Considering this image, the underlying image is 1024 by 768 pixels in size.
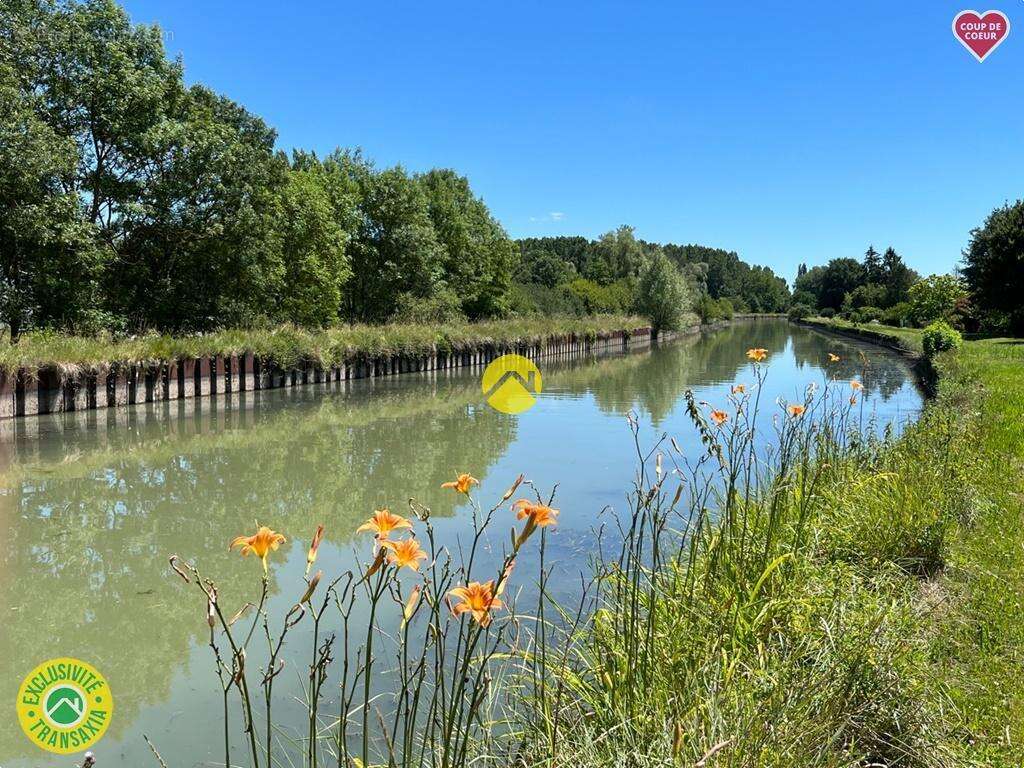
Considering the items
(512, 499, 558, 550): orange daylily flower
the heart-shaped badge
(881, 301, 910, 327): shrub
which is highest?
the heart-shaped badge

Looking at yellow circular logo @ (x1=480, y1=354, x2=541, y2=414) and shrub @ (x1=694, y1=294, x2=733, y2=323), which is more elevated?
shrub @ (x1=694, y1=294, x2=733, y2=323)

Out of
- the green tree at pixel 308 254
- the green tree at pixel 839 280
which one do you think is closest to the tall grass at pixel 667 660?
the green tree at pixel 308 254

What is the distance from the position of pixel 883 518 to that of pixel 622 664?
2.03 meters

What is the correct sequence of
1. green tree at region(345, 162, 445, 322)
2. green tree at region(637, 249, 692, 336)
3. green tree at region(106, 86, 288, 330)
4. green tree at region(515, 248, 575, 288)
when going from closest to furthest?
green tree at region(106, 86, 288, 330) → green tree at region(345, 162, 445, 322) → green tree at region(637, 249, 692, 336) → green tree at region(515, 248, 575, 288)

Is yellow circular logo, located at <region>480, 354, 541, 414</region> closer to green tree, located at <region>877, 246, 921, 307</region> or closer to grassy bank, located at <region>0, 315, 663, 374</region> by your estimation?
grassy bank, located at <region>0, 315, 663, 374</region>

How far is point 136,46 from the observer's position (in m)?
13.7

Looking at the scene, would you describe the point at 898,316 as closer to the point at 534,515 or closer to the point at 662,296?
the point at 662,296

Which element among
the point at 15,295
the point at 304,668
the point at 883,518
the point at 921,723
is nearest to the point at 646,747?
the point at 921,723

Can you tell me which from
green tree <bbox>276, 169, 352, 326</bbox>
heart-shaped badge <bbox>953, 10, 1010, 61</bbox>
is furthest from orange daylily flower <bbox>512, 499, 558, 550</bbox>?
green tree <bbox>276, 169, 352, 326</bbox>

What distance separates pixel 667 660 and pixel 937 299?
40.2 metres

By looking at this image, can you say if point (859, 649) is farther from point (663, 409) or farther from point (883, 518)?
point (663, 409)

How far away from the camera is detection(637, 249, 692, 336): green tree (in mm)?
38531

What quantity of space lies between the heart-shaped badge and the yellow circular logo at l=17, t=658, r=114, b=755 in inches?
266

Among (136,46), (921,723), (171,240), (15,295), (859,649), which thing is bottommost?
(921,723)
